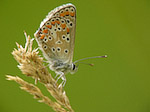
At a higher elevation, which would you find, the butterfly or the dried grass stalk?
the butterfly

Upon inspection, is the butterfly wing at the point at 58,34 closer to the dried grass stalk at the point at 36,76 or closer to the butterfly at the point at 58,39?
the butterfly at the point at 58,39

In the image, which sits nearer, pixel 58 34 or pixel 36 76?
pixel 36 76

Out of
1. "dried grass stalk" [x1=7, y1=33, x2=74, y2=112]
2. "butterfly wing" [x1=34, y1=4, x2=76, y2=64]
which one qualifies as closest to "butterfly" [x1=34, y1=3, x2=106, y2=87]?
"butterfly wing" [x1=34, y1=4, x2=76, y2=64]

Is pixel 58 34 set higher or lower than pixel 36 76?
higher

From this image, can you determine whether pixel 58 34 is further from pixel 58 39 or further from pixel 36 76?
pixel 36 76

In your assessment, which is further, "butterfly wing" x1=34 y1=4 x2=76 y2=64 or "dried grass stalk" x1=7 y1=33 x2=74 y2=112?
"butterfly wing" x1=34 y1=4 x2=76 y2=64

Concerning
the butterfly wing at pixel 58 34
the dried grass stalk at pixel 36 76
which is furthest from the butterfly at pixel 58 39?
the dried grass stalk at pixel 36 76

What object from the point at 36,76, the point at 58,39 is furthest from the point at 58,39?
the point at 36,76

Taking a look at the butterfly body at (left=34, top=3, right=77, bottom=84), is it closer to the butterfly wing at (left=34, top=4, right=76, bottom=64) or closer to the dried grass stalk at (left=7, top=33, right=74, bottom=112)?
the butterfly wing at (left=34, top=4, right=76, bottom=64)
